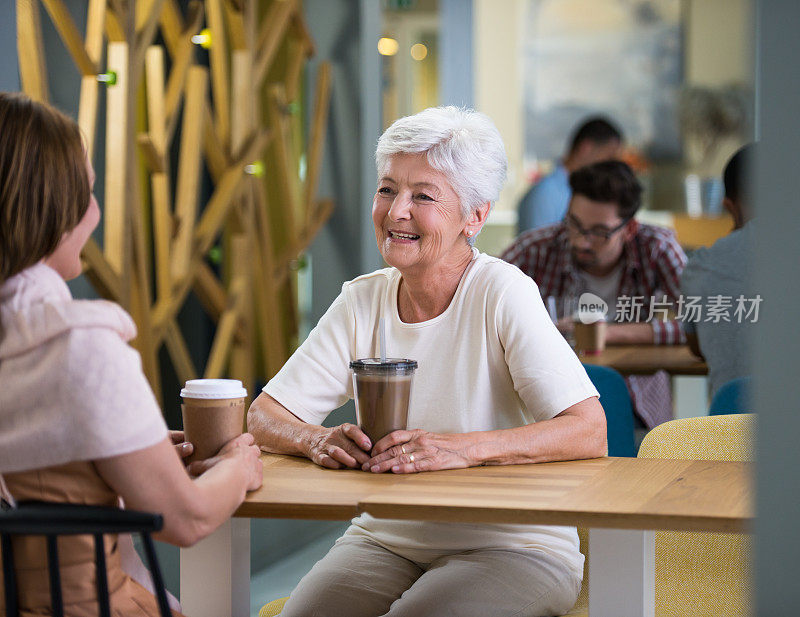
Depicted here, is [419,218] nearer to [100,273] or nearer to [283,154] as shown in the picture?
[100,273]

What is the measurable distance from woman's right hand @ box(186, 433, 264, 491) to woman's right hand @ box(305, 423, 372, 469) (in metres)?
0.12

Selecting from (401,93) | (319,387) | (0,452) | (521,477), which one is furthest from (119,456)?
(401,93)

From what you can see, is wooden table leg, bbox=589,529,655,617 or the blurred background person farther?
the blurred background person

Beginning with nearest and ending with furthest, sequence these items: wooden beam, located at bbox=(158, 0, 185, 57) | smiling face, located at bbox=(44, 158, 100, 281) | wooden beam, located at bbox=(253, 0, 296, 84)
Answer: smiling face, located at bbox=(44, 158, 100, 281), wooden beam, located at bbox=(158, 0, 185, 57), wooden beam, located at bbox=(253, 0, 296, 84)

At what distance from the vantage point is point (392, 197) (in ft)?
5.79

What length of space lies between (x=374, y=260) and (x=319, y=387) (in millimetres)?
3037

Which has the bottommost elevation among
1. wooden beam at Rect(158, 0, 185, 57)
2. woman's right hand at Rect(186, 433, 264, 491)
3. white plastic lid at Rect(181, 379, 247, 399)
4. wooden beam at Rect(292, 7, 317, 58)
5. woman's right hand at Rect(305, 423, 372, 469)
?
woman's right hand at Rect(305, 423, 372, 469)

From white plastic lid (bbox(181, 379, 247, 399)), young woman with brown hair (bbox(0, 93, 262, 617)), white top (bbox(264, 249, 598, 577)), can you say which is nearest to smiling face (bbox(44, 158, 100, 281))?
young woman with brown hair (bbox(0, 93, 262, 617))

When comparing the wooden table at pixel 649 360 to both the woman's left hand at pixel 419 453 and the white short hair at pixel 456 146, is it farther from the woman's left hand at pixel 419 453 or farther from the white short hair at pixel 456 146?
the woman's left hand at pixel 419 453

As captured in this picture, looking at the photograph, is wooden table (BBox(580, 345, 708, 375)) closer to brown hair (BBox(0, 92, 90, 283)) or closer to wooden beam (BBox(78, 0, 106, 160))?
wooden beam (BBox(78, 0, 106, 160))

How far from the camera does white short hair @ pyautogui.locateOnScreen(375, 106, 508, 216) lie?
1.70 m

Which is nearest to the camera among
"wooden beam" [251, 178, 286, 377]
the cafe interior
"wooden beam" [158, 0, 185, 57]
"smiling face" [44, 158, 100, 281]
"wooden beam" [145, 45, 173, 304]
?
the cafe interior

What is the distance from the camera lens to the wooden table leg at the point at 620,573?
1352 millimetres

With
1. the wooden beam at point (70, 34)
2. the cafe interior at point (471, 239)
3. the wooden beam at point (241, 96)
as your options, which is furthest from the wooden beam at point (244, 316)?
the wooden beam at point (70, 34)
